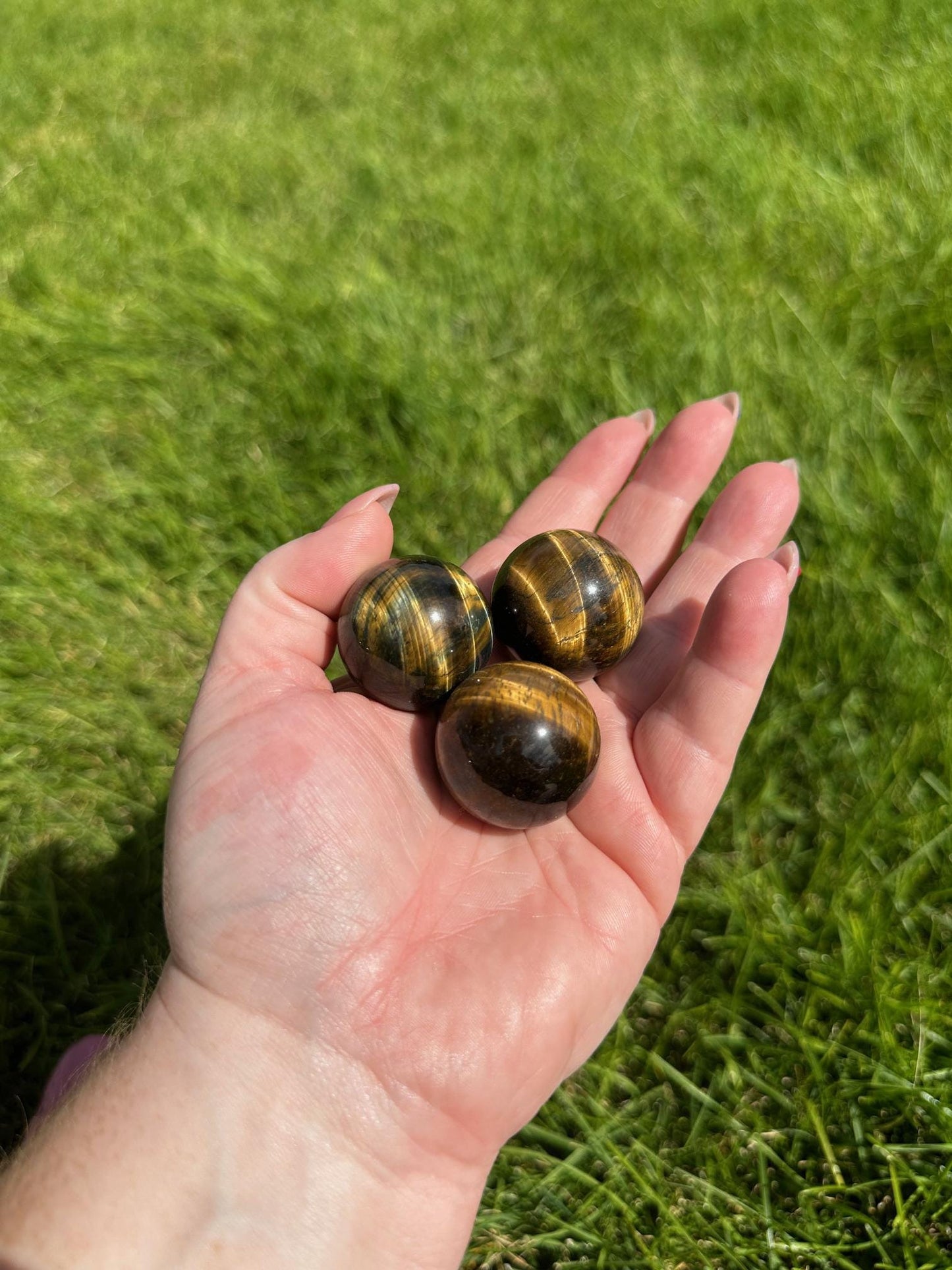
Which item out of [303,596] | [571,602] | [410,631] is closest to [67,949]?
[303,596]

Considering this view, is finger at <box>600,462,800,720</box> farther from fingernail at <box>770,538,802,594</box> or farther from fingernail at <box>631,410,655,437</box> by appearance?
fingernail at <box>631,410,655,437</box>

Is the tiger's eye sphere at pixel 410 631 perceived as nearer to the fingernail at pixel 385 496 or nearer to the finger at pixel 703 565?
the fingernail at pixel 385 496

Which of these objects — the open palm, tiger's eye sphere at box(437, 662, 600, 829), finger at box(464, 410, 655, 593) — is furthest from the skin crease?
finger at box(464, 410, 655, 593)

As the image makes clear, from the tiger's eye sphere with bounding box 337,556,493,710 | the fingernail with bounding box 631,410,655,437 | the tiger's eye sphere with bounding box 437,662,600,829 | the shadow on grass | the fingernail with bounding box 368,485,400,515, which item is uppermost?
the fingernail with bounding box 368,485,400,515

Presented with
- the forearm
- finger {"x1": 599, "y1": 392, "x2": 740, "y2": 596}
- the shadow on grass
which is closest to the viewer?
the forearm

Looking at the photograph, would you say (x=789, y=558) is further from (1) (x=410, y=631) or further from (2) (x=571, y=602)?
(1) (x=410, y=631)
